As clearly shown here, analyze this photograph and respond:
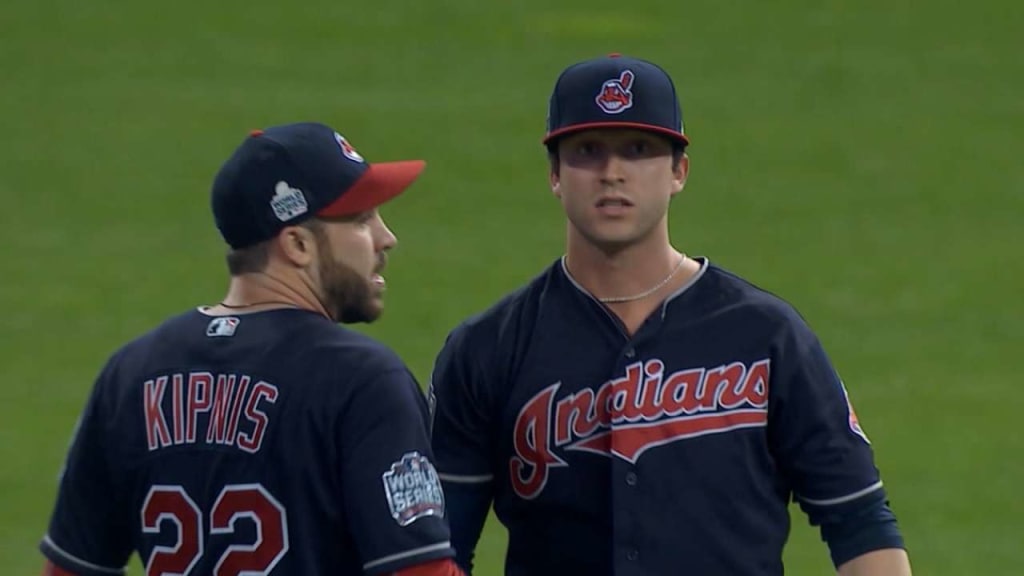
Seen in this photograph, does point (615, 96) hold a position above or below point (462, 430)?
above

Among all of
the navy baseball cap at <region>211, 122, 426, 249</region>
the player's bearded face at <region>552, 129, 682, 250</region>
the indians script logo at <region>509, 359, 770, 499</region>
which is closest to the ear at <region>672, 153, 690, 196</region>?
the player's bearded face at <region>552, 129, 682, 250</region>

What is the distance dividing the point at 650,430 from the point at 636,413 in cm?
4

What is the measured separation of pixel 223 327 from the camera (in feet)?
12.4

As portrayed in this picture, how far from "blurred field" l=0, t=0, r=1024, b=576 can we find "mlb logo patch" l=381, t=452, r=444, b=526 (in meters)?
5.00

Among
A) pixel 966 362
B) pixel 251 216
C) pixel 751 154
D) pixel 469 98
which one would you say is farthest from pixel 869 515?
pixel 469 98

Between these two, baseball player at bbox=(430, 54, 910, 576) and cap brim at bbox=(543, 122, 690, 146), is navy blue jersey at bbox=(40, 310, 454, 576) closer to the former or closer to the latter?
baseball player at bbox=(430, 54, 910, 576)

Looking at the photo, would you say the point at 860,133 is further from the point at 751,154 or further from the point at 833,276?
the point at 833,276

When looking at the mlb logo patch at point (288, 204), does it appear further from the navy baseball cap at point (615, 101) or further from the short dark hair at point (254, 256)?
the navy baseball cap at point (615, 101)

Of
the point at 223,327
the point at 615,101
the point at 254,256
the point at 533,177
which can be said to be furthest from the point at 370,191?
the point at 533,177

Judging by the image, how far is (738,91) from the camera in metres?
15.8

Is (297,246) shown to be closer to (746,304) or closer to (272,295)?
(272,295)

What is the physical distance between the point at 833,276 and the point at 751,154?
2.16 meters

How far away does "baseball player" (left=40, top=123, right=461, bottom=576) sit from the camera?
11.9 ft

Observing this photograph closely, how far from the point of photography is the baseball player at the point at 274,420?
3.62 meters
